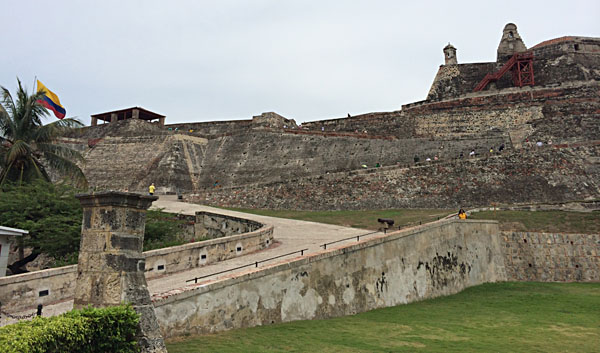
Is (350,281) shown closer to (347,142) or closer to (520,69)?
(347,142)

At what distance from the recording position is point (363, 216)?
63.0 ft

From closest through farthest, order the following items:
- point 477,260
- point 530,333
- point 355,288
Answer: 1. point 530,333
2. point 355,288
3. point 477,260

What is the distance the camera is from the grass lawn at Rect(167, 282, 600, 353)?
21.0 ft

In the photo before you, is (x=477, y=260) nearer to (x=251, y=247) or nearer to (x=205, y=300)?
(x=251, y=247)

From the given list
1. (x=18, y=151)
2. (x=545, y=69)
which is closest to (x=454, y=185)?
(x=18, y=151)

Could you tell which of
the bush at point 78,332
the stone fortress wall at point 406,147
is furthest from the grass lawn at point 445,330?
the stone fortress wall at point 406,147

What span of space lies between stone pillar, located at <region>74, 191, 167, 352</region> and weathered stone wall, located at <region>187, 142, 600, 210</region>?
17.0 meters

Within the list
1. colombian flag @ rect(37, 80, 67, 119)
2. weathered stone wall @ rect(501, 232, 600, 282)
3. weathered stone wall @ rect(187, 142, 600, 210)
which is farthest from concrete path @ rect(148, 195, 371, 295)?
colombian flag @ rect(37, 80, 67, 119)

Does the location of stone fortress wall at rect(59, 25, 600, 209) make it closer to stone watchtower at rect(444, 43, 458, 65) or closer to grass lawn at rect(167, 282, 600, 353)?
stone watchtower at rect(444, 43, 458, 65)

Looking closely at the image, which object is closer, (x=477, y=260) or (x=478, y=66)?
(x=477, y=260)

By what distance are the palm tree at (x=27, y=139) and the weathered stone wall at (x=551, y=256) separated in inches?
625

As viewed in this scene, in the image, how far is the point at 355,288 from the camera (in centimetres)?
957

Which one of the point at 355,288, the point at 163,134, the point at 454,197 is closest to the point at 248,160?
the point at 163,134

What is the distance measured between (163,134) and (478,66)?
26.6 meters
